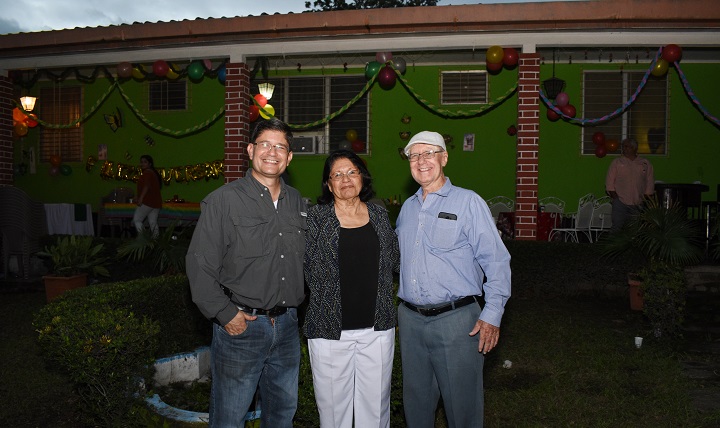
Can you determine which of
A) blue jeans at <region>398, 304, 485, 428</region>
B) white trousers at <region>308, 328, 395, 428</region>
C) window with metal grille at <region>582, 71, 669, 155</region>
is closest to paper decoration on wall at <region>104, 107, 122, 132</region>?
window with metal grille at <region>582, 71, 669, 155</region>

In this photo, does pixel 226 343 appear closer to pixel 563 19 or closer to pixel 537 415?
pixel 537 415

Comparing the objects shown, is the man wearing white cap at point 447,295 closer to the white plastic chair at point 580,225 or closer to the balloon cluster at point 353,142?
the white plastic chair at point 580,225

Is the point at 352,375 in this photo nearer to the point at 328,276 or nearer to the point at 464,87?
the point at 328,276

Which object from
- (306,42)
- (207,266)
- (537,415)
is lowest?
(537,415)

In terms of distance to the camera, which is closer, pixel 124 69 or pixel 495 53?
pixel 495 53

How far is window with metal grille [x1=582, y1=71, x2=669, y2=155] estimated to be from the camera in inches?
502

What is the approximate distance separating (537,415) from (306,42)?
726 centimetres

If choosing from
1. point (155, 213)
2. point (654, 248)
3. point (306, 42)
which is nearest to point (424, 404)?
point (654, 248)

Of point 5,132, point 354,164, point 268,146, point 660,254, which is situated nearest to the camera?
point 268,146

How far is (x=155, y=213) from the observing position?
11641 millimetres

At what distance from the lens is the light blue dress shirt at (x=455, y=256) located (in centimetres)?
328

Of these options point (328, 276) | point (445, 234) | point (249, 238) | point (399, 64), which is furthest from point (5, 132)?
point (445, 234)

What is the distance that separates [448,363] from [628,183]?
26.7ft

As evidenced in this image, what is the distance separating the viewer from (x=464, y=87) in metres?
13.2
